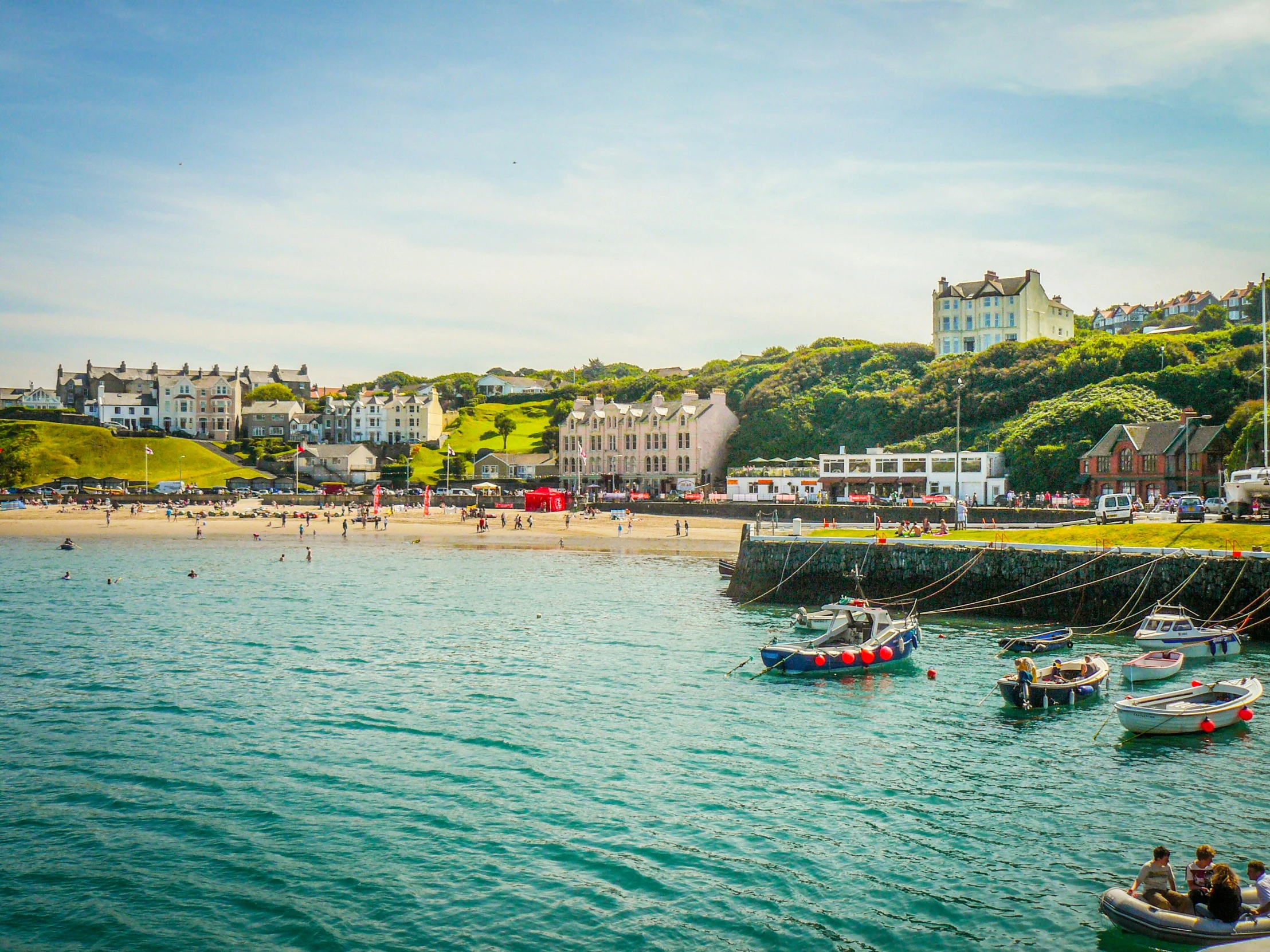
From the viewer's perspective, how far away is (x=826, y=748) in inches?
955

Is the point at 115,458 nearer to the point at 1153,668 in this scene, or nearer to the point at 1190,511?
the point at 1190,511

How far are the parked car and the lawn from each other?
127 centimetres

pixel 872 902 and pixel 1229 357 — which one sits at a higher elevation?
pixel 1229 357

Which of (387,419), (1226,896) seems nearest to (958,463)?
(1226,896)

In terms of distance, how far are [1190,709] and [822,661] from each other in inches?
451

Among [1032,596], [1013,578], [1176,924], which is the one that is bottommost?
[1176,924]

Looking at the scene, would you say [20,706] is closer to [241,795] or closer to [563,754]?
[241,795]

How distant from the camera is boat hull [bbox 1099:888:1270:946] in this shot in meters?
13.8

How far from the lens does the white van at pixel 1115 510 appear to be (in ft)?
178

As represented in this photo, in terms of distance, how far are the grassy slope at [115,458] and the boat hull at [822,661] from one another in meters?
129

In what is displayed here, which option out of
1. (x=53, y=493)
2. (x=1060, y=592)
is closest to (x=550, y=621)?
(x=1060, y=592)

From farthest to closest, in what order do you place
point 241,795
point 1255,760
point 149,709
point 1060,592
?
point 1060,592 < point 149,709 < point 1255,760 < point 241,795

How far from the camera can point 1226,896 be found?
14.0m

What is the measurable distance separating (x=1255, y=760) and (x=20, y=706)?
111 feet
